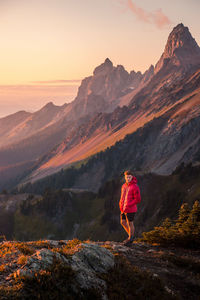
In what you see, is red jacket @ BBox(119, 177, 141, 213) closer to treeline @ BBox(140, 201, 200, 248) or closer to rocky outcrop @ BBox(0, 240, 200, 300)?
treeline @ BBox(140, 201, 200, 248)

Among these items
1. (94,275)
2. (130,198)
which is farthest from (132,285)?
(130,198)

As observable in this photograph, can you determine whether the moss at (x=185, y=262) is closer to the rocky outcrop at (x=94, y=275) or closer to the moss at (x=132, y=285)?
the rocky outcrop at (x=94, y=275)

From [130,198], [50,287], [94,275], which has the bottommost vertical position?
[94,275]

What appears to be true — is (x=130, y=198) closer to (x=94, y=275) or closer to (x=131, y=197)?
(x=131, y=197)

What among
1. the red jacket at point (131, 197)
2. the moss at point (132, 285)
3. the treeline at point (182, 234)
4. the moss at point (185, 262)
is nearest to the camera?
the moss at point (132, 285)

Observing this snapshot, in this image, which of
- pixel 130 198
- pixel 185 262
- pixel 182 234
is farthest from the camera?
pixel 182 234

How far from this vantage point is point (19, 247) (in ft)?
40.8

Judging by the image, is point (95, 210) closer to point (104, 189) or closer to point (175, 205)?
point (104, 189)

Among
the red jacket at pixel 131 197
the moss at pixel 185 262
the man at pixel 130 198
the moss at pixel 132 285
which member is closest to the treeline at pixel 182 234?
the man at pixel 130 198

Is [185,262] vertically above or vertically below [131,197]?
below

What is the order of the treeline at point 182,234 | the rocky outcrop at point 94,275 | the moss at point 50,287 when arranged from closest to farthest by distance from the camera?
the moss at point 50,287 < the rocky outcrop at point 94,275 < the treeline at point 182,234

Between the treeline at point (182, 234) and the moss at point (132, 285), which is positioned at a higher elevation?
the moss at point (132, 285)

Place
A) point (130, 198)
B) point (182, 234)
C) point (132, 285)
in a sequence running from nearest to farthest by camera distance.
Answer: point (132, 285), point (130, 198), point (182, 234)

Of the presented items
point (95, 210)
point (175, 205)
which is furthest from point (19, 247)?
point (95, 210)
